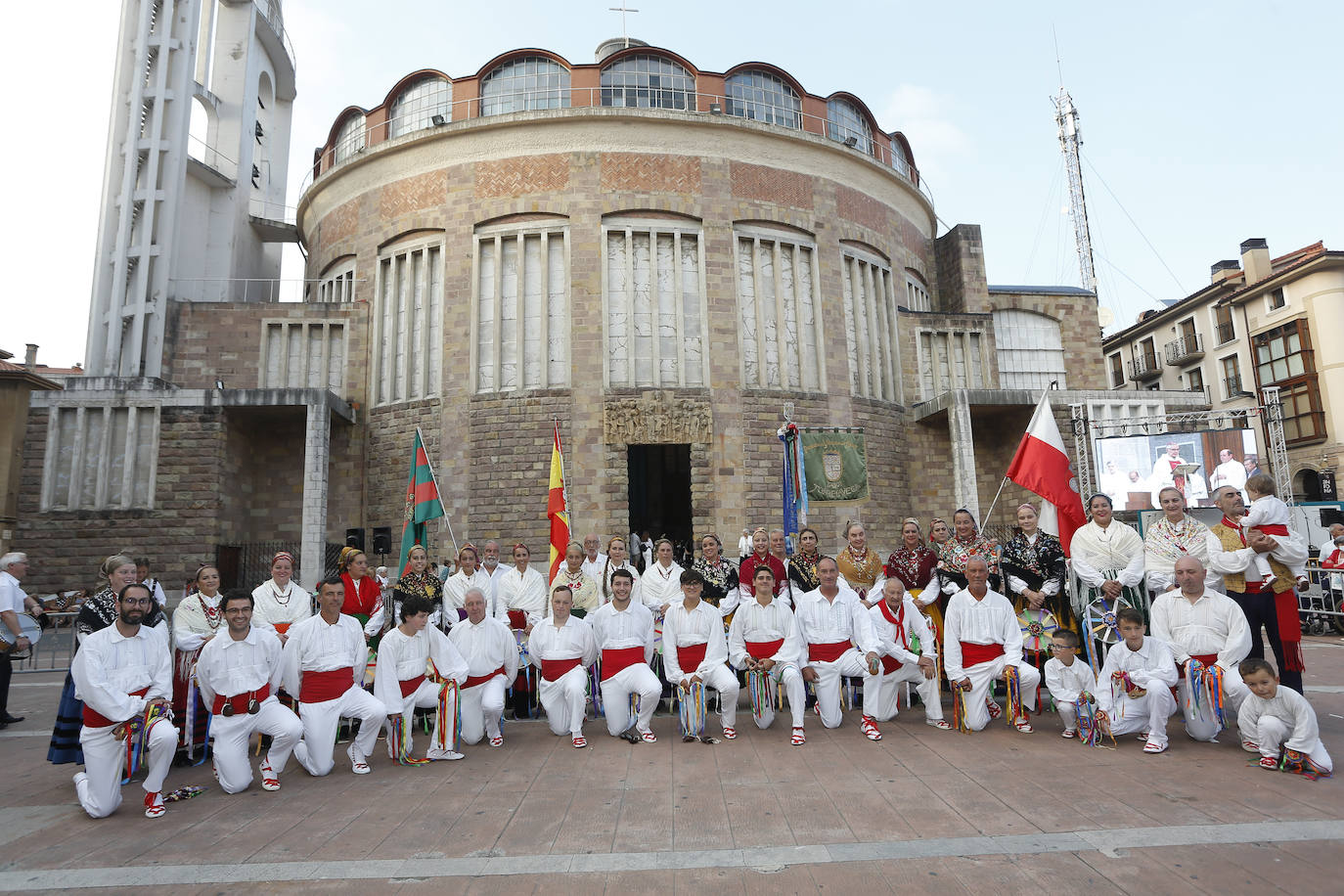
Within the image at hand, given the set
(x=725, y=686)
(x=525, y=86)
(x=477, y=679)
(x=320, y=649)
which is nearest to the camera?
(x=320, y=649)

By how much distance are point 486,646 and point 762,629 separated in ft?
9.01

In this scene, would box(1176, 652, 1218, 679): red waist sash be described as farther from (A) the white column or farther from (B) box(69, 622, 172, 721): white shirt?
(A) the white column

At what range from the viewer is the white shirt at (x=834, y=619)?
7.59 meters

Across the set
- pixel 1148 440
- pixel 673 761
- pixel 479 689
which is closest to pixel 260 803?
pixel 479 689

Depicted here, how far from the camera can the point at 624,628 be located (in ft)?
25.2

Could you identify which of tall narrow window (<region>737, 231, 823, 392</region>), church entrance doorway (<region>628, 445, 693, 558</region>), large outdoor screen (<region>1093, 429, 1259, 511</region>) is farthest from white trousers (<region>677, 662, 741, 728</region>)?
church entrance doorway (<region>628, 445, 693, 558</region>)

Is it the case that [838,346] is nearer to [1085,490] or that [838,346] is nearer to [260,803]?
[1085,490]

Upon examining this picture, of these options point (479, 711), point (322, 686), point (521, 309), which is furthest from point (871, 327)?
point (322, 686)

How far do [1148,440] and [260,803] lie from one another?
20374mm

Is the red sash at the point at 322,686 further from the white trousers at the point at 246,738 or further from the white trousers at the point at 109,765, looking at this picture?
the white trousers at the point at 109,765

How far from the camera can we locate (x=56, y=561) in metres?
17.8

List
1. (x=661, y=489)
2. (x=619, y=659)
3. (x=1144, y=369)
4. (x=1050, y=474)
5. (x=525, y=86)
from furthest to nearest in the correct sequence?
(x=1144, y=369), (x=661, y=489), (x=525, y=86), (x=1050, y=474), (x=619, y=659)

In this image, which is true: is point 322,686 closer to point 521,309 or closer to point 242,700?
point 242,700

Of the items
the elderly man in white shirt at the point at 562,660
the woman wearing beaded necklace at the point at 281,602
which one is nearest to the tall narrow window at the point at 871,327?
the elderly man in white shirt at the point at 562,660
